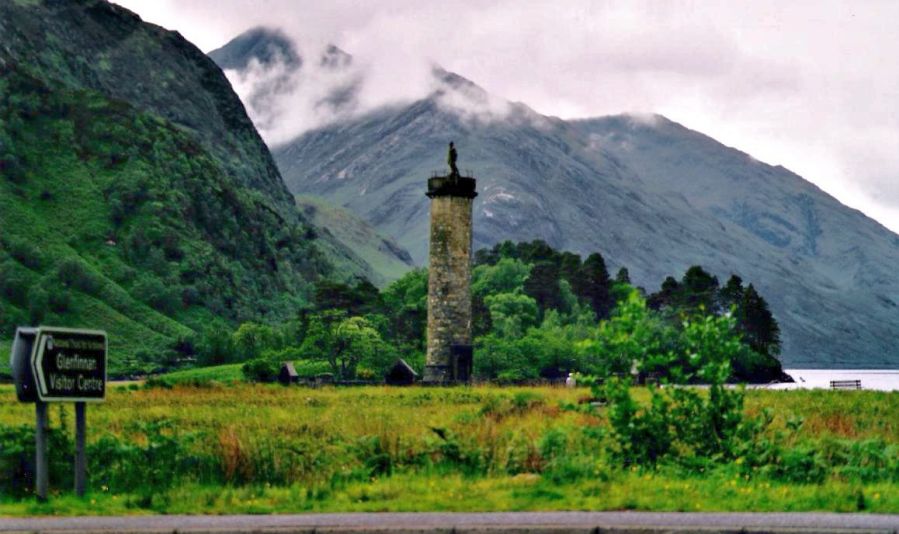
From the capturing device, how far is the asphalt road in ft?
52.4

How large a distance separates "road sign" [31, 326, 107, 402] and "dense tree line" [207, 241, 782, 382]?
1723 inches

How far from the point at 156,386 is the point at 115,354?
10304 centimetres

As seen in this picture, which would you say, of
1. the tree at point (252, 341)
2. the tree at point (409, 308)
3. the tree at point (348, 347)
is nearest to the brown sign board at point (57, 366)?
the tree at point (348, 347)

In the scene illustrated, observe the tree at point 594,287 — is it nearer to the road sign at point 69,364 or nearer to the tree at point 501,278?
the tree at point 501,278

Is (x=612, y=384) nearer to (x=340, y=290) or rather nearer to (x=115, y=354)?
(x=340, y=290)

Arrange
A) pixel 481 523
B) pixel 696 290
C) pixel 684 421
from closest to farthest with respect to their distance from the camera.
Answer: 1. pixel 481 523
2. pixel 684 421
3. pixel 696 290

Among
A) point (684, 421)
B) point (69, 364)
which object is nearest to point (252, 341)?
point (684, 421)

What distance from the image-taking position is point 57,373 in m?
19.7

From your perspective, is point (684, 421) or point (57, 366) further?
point (684, 421)

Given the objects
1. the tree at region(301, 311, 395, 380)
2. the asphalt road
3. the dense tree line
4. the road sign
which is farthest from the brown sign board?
the tree at region(301, 311, 395, 380)

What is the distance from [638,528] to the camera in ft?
52.1

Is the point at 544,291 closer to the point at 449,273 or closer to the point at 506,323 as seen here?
the point at 506,323

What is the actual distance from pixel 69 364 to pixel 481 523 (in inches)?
298

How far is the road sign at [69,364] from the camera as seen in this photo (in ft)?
63.5
